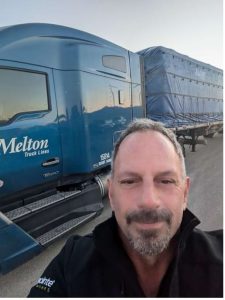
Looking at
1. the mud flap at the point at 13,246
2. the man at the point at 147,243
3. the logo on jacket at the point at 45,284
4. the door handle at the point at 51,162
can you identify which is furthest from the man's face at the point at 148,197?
the door handle at the point at 51,162

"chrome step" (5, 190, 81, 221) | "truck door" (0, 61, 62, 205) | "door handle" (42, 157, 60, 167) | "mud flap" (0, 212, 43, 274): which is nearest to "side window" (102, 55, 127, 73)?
"truck door" (0, 61, 62, 205)

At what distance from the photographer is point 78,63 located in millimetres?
4484

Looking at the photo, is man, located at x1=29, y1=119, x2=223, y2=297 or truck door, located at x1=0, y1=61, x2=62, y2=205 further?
truck door, located at x1=0, y1=61, x2=62, y2=205

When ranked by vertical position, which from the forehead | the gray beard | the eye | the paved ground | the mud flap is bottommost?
the paved ground

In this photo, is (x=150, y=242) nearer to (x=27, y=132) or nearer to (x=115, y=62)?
(x=27, y=132)

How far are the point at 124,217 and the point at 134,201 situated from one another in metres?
0.09

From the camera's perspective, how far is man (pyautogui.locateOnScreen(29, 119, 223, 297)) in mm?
1282

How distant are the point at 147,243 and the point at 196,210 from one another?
4177mm

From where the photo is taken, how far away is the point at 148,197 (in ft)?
4.20

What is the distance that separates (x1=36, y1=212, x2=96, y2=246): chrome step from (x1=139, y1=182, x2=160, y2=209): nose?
253 centimetres

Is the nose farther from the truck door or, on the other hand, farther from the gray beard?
the truck door

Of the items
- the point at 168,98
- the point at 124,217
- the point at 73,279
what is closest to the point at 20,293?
the point at 73,279

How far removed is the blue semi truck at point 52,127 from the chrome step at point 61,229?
0.04 feet

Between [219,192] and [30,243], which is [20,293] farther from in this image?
[219,192]
